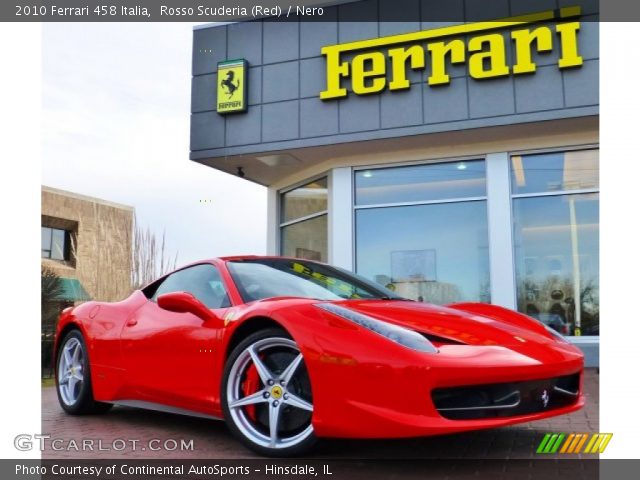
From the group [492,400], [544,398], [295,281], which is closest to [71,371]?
[295,281]

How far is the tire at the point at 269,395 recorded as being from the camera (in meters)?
3.14

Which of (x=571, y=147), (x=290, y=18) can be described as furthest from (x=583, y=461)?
(x=290, y=18)

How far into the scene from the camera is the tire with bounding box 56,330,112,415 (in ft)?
16.0

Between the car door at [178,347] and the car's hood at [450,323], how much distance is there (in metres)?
0.87

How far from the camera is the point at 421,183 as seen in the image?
10266 millimetres

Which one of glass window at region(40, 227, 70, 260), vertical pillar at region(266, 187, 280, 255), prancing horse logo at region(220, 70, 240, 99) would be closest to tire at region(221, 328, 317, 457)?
prancing horse logo at region(220, 70, 240, 99)

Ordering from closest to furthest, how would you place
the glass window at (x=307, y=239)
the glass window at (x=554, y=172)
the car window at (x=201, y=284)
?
the car window at (x=201, y=284) → the glass window at (x=554, y=172) → the glass window at (x=307, y=239)

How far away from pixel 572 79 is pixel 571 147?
3.78 feet

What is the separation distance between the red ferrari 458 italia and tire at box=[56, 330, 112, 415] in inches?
14.6

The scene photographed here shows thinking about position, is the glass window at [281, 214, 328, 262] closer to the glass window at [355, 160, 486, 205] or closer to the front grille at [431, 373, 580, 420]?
the glass window at [355, 160, 486, 205]

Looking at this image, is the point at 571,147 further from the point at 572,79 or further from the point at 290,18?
the point at 290,18

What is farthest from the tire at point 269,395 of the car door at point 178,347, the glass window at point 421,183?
the glass window at point 421,183

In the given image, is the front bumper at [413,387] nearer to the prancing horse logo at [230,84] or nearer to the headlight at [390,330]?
the headlight at [390,330]

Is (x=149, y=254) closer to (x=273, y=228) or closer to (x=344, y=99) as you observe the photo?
(x=273, y=228)
